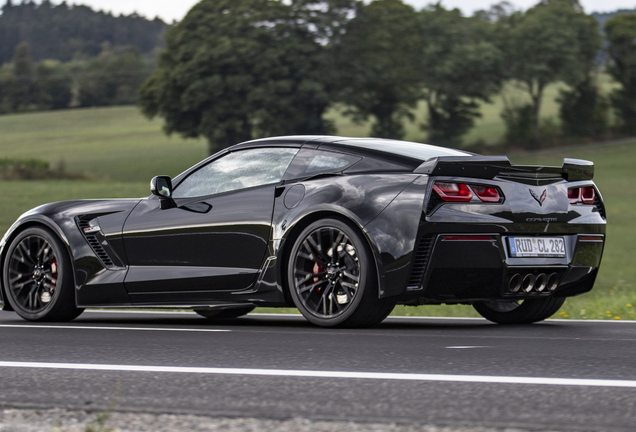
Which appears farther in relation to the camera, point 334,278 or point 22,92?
point 22,92

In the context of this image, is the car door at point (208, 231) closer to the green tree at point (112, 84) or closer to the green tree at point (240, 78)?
the green tree at point (240, 78)

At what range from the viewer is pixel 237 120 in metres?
59.3

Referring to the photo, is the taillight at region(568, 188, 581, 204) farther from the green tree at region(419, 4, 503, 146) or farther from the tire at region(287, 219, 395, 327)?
the green tree at region(419, 4, 503, 146)

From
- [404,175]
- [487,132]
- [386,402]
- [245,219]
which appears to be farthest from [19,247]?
[487,132]

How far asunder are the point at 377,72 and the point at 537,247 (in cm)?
6022

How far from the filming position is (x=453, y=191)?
6.08 metres

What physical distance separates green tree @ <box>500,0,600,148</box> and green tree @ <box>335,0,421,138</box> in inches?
309

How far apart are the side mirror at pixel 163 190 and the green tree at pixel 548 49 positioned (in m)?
65.0

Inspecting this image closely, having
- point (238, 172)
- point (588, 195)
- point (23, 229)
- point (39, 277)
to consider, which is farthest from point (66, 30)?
point (588, 195)

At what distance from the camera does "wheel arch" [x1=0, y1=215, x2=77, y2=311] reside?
24.6 feet

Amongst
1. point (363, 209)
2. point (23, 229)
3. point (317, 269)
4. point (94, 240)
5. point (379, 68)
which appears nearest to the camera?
point (363, 209)

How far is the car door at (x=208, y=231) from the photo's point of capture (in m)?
6.77

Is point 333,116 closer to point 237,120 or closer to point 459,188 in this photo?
point 237,120

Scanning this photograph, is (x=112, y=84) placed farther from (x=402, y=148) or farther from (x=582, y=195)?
(x=582, y=195)
